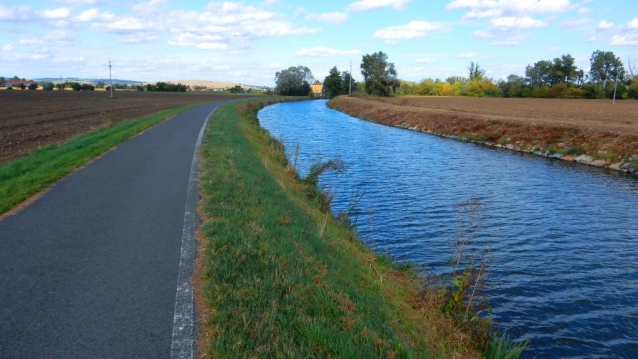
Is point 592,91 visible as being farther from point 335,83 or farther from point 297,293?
point 297,293

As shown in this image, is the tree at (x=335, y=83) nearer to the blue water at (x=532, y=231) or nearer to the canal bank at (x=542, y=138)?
the canal bank at (x=542, y=138)

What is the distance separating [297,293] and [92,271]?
2.45m

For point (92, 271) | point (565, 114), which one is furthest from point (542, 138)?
point (92, 271)

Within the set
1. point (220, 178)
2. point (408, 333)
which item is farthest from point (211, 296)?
point (220, 178)

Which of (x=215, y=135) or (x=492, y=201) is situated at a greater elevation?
(x=215, y=135)

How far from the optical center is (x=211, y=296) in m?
4.99

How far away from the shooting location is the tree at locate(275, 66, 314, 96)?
420 feet

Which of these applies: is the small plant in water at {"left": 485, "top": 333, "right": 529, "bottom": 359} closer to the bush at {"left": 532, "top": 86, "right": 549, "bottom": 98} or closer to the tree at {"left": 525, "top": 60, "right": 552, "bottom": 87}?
the bush at {"left": 532, "top": 86, "right": 549, "bottom": 98}

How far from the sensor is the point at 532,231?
11430 mm

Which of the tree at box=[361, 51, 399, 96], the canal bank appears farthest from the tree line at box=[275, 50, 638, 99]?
the canal bank

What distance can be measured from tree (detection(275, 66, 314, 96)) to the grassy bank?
121 m

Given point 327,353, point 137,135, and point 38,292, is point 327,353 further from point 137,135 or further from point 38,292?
point 137,135

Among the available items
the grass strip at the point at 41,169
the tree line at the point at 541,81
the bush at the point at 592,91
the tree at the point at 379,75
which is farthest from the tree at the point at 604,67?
the grass strip at the point at 41,169

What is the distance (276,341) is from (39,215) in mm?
5672
